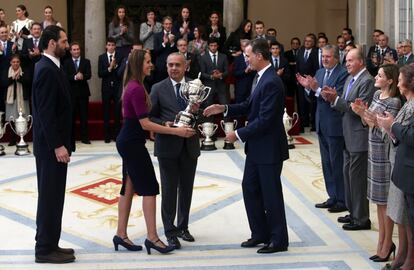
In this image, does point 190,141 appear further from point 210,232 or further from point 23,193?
A: point 23,193

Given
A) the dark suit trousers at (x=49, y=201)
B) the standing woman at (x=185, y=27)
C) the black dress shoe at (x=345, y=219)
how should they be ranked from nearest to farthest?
the dark suit trousers at (x=49, y=201) < the black dress shoe at (x=345, y=219) < the standing woman at (x=185, y=27)

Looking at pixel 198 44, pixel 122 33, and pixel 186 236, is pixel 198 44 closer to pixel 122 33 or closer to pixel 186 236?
pixel 122 33

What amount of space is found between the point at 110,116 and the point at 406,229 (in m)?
9.05

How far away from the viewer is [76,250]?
6.68 m

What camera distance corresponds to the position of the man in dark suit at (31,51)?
12.9m

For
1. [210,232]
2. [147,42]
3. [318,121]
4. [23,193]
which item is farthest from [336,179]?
[147,42]

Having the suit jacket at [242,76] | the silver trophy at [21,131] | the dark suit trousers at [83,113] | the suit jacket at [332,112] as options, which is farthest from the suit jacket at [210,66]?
the suit jacket at [332,112]

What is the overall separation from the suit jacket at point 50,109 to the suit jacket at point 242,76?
7246 mm

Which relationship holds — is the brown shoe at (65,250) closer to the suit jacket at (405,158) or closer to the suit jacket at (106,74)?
the suit jacket at (405,158)

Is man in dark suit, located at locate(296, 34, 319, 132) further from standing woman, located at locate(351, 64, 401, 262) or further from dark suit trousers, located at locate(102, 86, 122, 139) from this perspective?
standing woman, located at locate(351, 64, 401, 262)

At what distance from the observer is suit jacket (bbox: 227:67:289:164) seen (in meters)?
6.20

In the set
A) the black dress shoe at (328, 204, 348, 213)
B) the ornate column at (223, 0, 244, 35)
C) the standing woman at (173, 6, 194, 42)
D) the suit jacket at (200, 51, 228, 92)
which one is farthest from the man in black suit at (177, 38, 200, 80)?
the black dress shoe at (328, 204, 348, 213)

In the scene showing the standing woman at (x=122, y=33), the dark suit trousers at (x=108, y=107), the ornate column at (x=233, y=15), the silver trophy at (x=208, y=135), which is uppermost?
the ornate column at (x=233, y=15)

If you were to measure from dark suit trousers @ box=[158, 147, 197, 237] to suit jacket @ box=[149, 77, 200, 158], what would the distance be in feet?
0.20
